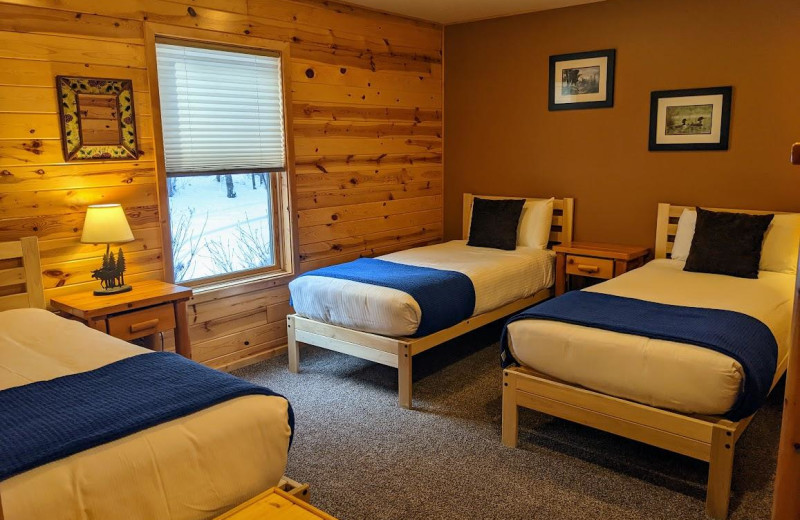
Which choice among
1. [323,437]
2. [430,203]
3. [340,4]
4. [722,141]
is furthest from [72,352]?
[722,141]

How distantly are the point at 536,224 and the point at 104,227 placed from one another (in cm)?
299

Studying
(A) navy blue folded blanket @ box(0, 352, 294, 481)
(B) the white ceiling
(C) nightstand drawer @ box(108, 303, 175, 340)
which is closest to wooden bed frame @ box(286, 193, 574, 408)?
(C) nightstand drawer @ box(108, 303, 175, 340)

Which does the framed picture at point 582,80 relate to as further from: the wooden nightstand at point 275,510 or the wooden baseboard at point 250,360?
the wooden nightstand at point 275,510

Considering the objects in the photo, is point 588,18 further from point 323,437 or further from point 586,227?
point 323,437

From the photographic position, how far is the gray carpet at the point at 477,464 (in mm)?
2504

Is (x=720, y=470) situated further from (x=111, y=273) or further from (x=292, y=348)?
(x=111, y=273)

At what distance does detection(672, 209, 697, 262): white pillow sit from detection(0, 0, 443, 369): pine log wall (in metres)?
2.10

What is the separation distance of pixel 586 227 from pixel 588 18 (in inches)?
60.3

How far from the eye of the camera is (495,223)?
4.79 m

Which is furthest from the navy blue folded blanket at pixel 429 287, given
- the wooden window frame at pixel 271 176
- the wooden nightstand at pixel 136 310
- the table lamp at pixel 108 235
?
the table lamp at pixel 108 235

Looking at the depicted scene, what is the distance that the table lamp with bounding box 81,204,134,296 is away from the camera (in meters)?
3.13

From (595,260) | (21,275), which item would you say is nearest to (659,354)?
(595,260)

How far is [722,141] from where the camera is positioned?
415 cm

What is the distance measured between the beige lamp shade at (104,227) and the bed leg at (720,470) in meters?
2.79
